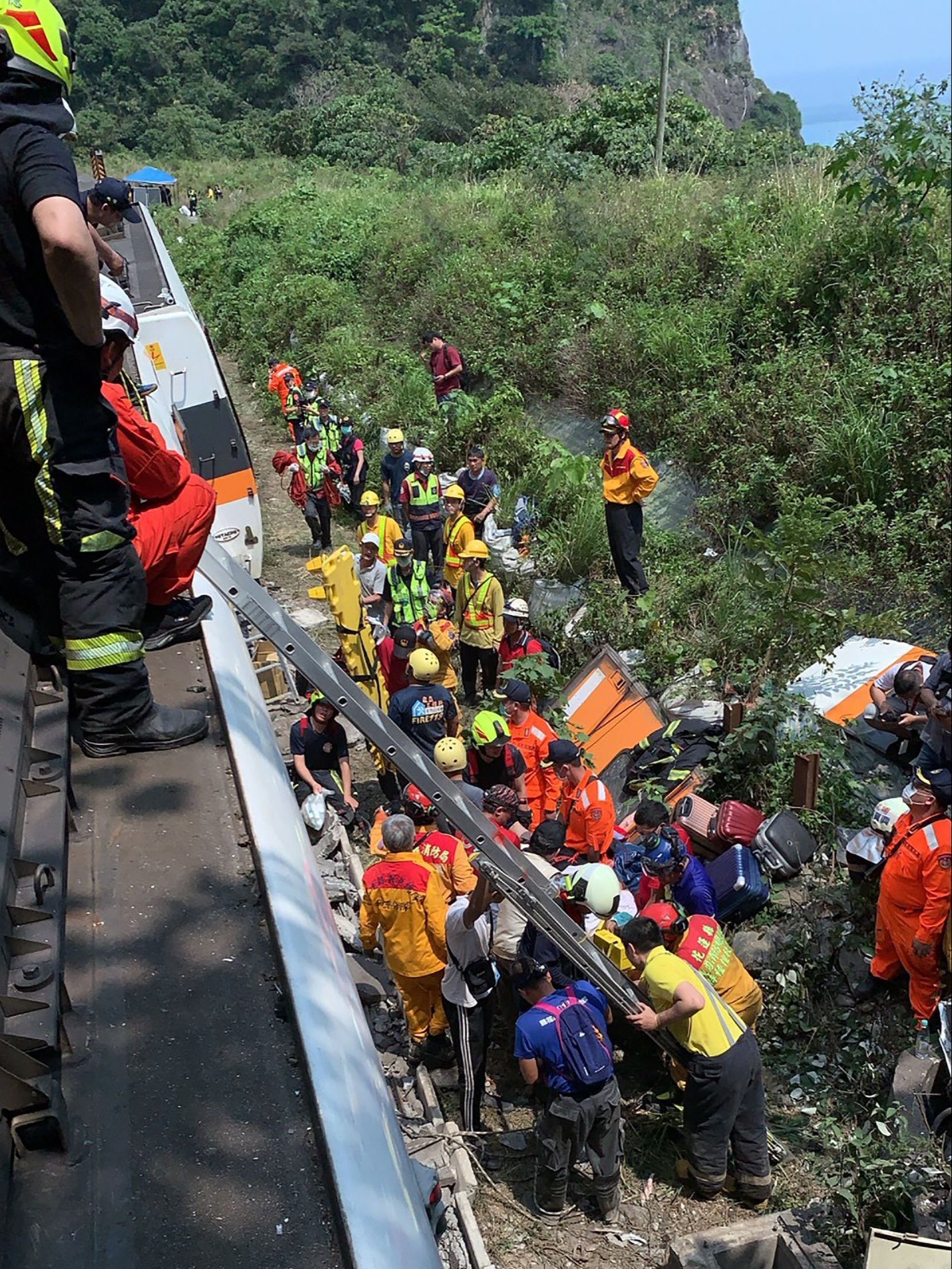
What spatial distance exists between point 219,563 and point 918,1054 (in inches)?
163

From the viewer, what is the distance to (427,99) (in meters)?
42.8

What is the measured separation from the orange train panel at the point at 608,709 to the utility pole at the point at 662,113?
37.5ft

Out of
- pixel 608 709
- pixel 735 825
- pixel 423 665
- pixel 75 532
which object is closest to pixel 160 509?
pixel 75 532

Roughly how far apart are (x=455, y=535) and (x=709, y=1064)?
550cm

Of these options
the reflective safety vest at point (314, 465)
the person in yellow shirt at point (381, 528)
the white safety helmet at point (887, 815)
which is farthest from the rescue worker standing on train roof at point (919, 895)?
the reflective safety vest at point (314, 465)

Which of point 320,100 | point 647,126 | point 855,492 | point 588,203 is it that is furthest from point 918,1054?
point 320,100

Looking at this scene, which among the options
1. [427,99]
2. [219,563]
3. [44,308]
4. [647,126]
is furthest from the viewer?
[427,99]

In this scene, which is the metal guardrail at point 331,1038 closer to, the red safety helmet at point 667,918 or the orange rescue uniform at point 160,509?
the orange rescue uniform at point 160,509

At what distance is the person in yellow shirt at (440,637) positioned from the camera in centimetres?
789

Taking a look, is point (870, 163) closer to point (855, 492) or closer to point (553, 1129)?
point (855, 492)

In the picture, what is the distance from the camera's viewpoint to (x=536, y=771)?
7023 mm

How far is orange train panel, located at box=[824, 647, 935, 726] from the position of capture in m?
7.21

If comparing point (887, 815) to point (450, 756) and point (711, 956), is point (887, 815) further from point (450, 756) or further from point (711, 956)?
point (450, 756)

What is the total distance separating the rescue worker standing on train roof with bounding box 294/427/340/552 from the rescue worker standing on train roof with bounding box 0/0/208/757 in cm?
952
